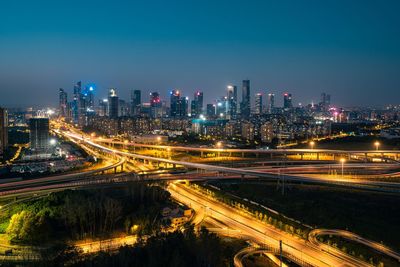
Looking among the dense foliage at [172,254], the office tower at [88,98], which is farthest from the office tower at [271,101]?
the dense foliage at [172,254]

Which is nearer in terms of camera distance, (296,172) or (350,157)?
(296,172)

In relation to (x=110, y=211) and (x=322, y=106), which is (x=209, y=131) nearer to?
(x=110, y=211)

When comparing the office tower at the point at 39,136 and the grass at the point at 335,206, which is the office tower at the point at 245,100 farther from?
the grass at the point at 335,206

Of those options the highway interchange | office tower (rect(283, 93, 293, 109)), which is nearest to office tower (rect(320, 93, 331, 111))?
office tower (rect(283, 93, 293, 109))

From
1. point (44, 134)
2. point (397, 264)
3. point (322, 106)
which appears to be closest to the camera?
point (397, 264)

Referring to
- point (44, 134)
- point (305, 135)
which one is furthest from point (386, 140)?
point (44, 134)

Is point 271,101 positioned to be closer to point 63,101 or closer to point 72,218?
point 63,101
